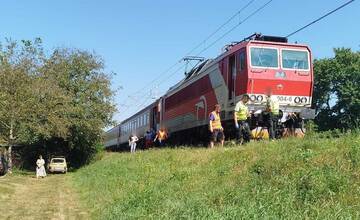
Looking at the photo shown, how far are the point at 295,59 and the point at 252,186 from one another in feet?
37.6

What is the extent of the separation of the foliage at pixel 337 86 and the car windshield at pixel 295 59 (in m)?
34.9

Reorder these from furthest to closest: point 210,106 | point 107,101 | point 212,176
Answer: point 107,101 → point 210,106 → point 212,176

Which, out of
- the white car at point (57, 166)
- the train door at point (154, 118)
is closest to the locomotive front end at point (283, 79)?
the train door at point (154, 118)

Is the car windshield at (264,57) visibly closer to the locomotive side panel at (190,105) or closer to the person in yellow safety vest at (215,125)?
the person in yellow safety vest at (215,125)

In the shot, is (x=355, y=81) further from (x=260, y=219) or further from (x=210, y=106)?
(x=260, y=219)

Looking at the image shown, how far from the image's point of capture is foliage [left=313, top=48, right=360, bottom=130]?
5575 cm

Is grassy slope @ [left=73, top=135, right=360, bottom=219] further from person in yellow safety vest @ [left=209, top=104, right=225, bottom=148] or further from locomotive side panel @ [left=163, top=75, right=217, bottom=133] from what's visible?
locomotive side panel @ [left=163, top=75, right=217, bottom=133]

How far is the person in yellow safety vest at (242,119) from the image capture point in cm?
1845

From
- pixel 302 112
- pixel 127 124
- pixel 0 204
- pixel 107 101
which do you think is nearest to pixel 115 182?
pixel 0 204

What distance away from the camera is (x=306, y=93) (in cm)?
2138

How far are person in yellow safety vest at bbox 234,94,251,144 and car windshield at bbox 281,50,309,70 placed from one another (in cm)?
347

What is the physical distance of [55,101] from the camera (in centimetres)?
3872

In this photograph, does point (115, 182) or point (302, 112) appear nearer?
point (115, 182)

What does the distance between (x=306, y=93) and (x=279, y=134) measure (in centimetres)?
213
